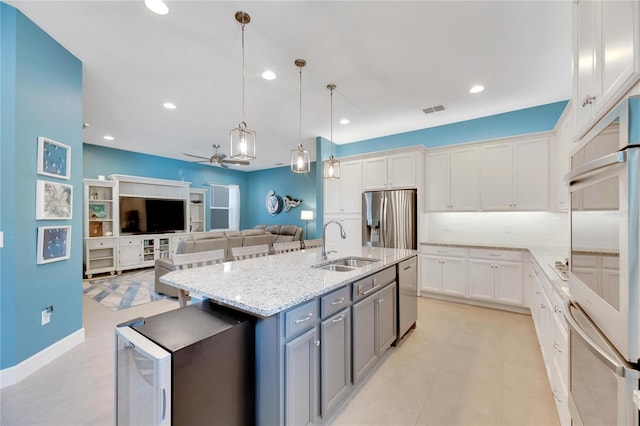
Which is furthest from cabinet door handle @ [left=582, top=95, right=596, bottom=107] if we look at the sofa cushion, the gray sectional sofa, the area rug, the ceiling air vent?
the sofa cushion

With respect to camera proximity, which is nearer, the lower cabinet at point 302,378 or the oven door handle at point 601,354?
the oven door handle at point 601,354

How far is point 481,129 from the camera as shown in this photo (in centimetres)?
441

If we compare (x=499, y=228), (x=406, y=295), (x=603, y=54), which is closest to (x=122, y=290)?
(x=406, y=295)

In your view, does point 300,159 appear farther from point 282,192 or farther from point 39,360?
point 282,192

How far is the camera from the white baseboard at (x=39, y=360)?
84.1 inches

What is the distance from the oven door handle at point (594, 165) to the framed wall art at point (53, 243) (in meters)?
3.88

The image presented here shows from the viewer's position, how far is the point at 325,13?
7.02 ft

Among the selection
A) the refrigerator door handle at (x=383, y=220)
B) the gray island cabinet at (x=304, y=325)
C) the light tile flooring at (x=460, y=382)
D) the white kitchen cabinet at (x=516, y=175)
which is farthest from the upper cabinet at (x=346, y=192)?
the gray island cabinet at (x=304, y=325)

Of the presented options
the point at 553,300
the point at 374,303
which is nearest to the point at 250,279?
the point at 374,303

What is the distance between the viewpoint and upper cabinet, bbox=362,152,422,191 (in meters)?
4.46

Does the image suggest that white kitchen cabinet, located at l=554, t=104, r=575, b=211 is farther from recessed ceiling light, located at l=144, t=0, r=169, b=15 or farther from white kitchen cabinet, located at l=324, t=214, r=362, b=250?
recessed ceiling light, located at l=144, t=0, r=169, b=15

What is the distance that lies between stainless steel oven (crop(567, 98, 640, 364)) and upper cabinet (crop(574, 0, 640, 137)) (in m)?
0.10

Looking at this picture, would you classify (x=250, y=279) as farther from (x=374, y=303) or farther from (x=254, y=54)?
(x=254, y=54)

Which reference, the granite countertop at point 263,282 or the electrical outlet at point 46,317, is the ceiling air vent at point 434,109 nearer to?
the granite countertop at point 263,282
